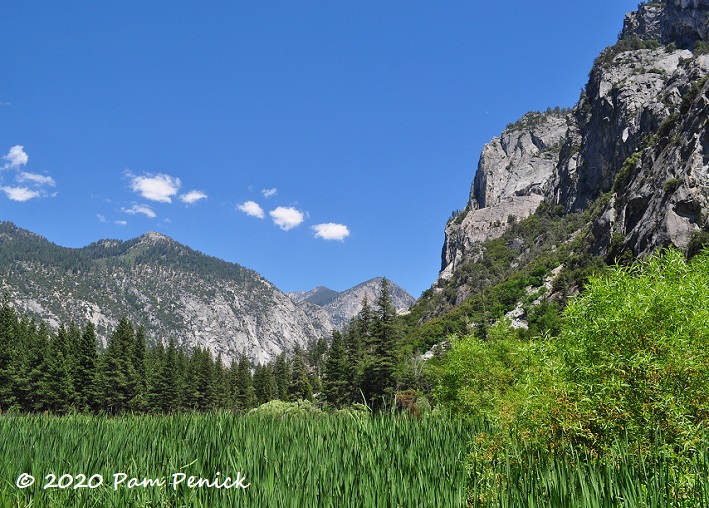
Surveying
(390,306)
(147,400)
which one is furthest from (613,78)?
(147,400)

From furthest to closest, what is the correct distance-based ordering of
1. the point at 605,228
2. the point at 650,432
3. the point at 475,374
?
the point at 605,228
the point at 475,374
the point at 650,432

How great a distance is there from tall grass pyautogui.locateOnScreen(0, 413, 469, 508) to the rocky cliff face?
4710cm

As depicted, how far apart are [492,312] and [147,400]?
61419 mm

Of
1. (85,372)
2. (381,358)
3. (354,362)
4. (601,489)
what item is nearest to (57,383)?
(85,372)

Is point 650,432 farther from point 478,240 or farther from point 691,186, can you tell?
point 478,240

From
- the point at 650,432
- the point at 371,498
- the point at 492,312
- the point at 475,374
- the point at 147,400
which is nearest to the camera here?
the point at 371,498

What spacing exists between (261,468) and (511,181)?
18957cm

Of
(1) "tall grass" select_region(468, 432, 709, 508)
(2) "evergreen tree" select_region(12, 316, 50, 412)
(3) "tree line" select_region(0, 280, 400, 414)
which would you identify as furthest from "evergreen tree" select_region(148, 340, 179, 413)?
(1) "tall grass" select_region(468, 432, 709, 508)

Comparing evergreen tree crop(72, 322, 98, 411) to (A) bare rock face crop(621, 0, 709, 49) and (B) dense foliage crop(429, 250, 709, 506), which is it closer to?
(B) dense foliage crop(429, 250, 709, 506)

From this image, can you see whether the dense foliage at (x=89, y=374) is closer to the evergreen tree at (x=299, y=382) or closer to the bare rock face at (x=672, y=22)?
the evergreen tree at (x=299, y=382)

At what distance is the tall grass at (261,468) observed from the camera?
12.1ft

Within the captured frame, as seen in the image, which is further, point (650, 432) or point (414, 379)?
point (414, 379)

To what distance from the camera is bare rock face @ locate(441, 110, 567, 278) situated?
159375 millimetres

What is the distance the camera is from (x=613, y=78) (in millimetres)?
105938
